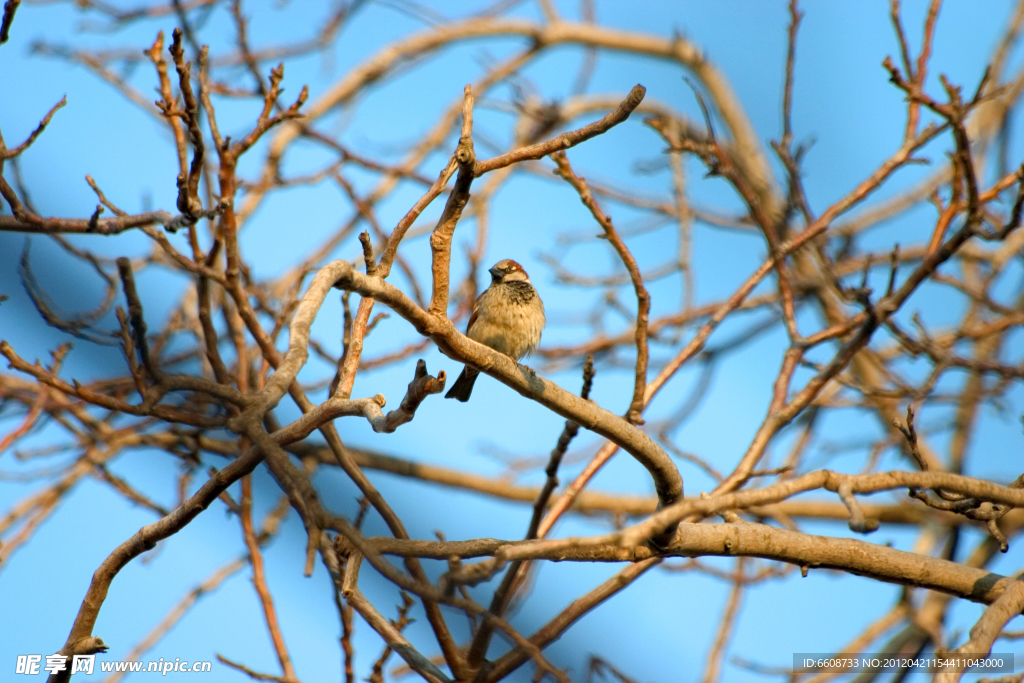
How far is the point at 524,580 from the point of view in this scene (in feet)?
13.0

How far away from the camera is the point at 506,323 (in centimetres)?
497

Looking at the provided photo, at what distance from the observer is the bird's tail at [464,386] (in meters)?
5.01

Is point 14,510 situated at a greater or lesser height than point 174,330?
lesser

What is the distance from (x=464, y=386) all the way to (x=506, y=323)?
0.45 metres

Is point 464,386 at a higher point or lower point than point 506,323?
lower

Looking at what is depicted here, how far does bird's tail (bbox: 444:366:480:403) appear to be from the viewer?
501 centimetres

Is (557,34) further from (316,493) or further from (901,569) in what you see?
(316,493)

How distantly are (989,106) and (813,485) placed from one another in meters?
7.51

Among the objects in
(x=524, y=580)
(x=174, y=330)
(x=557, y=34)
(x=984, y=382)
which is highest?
(x=557, y=34)

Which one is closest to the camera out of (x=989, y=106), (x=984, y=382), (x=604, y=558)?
(x=604, y=558)

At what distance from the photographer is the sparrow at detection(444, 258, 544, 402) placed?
4980 mm

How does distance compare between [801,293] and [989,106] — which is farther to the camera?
[989,106]

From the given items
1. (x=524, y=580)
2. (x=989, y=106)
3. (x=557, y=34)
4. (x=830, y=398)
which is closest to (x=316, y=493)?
(x=524, y=580)

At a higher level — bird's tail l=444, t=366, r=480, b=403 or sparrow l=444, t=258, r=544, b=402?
sparrow l=444, t=258, r=544, b=402
